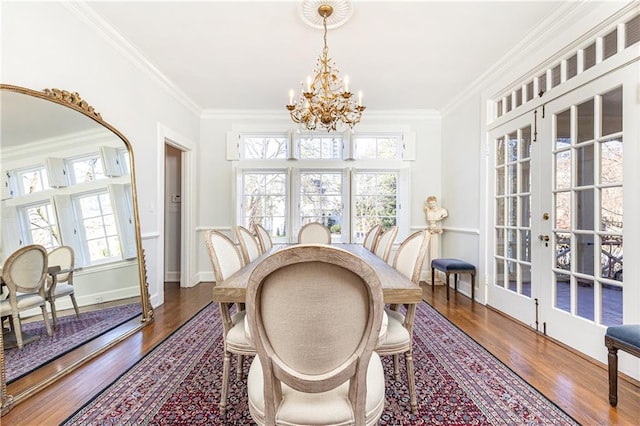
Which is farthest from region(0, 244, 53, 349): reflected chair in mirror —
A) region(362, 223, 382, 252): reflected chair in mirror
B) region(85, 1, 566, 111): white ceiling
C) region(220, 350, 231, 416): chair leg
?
region(362, 223, 382, 252): reflected chair in mirror

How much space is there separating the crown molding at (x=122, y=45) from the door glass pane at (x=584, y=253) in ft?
13.8

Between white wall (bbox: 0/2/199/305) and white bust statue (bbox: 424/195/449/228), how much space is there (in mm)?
3686

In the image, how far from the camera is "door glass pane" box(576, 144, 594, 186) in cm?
217

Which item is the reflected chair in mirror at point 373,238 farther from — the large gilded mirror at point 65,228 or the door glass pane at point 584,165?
the large gilded mirror at point 65,228

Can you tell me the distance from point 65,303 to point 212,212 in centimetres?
266

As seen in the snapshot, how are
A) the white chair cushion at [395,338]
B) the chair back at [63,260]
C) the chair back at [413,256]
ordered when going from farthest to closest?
the chair back at [63,260] < the chair back at [413,256] < the white chair cushion at [395,338]

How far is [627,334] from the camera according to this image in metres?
1.54

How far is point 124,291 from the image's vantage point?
2660mm

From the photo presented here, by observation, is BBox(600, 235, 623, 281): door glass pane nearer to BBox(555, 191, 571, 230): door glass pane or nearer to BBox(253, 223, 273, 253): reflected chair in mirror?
BBox(555, 191, 571, 230): door glass pane

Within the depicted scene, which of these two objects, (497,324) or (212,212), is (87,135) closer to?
(212,212)

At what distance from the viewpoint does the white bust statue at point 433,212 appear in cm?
439

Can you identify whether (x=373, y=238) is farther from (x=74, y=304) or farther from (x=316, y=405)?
(x=74, y=304)

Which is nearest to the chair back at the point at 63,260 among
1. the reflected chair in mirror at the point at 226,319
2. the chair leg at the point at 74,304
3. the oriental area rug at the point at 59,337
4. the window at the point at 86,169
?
the chair leg at the point at 74,304

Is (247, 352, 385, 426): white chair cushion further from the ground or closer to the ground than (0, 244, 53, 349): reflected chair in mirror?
closer to the ground
